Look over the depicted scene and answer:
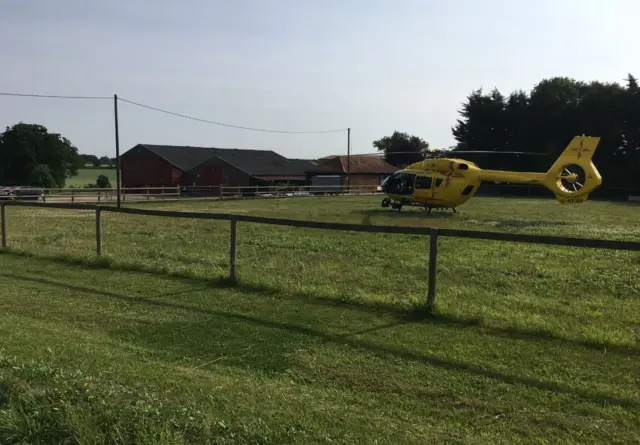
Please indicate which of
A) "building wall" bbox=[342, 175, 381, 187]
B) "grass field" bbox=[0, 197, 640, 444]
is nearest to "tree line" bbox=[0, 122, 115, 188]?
"building wall" bbox=[342, 175, 381, 187]

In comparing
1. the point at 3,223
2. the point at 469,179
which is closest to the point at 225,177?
the point at 469,179

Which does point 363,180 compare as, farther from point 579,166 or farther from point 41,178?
point 579,166

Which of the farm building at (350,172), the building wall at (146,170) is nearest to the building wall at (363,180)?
A: the farm building at (350,172)

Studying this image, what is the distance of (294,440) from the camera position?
3.60 m

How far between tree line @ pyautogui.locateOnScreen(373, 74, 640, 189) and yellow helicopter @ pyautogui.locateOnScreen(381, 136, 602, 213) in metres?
→ 24.5

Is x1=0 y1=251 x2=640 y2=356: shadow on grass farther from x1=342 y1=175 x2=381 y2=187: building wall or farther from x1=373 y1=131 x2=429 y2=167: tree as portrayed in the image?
x1=373 y1=131 x2=429 y2=167: tree

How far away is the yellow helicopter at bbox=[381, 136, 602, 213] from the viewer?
25.7m

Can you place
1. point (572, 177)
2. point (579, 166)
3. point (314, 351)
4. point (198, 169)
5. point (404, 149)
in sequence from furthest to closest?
1. point (404, 149)
2. point (198, 169)
3. point (572, 177)
4. point (579, 166)
5. point (314, 351)

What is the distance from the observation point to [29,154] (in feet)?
234

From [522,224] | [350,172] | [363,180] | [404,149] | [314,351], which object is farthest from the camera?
[404,149]

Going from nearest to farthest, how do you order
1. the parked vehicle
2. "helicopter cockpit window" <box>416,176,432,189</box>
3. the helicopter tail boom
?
the helicopter tail boom, "helicopter cockpit window" <box>416,176,432,189</box>, the parked vehicle

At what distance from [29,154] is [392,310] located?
75.8 m

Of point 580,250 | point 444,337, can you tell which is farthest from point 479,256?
point 444,337

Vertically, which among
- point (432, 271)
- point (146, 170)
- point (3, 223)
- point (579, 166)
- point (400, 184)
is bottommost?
Result: point (432, 271)
